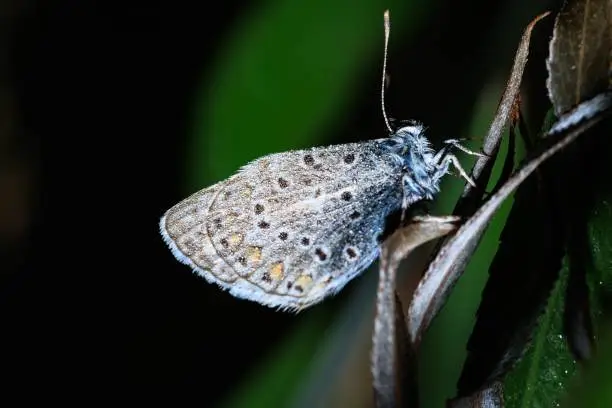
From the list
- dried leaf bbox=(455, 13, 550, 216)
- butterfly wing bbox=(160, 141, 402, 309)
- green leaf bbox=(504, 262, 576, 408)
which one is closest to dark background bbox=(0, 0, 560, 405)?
butterfly wing bbox=(160, 141, 402, 309)

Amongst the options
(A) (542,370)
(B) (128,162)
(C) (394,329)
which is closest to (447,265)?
(C) (394,329)

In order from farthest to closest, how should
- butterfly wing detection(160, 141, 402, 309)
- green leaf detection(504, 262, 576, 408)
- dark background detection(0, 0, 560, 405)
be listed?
dark background detection(0, 0, 560, 405)
butterfly wing detection(160, 141, 402, 309)
green leaf detection(504, 262, 576, 408)

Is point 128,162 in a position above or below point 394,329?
below

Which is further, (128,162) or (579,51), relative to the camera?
(128,162)

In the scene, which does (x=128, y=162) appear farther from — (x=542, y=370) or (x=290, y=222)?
(x=542, y=370)

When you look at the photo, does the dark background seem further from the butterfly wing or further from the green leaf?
the green leaf

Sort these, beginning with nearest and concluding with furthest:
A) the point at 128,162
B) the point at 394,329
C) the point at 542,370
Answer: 1. the point at 394,329
2. the point at 542,370
3. the point at 128,162
